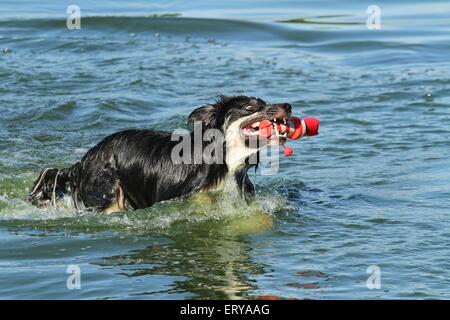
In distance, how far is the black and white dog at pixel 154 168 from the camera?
8.87 meters

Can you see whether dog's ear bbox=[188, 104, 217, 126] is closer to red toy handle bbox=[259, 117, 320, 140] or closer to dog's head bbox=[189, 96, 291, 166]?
dog's head bbox=[189, 96, 291, 166]

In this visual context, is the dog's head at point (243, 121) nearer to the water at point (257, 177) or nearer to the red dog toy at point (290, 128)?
the red dog toy at point (290, 128)

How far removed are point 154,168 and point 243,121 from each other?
104 cm

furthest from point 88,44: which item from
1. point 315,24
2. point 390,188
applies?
point 390,188

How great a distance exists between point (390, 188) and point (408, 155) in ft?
4.25

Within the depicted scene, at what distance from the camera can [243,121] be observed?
8.81m

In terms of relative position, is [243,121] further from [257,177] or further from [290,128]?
[257,177]

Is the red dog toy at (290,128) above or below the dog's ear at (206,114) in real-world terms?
below

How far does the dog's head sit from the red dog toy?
0.04m

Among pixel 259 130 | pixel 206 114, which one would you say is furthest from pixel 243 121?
pixel 206 114

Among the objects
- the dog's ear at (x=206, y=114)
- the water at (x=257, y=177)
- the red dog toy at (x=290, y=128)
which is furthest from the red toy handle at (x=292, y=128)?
the water at (x=257, y=177)

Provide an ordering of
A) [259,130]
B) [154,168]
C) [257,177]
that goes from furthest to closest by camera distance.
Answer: [257,177] → [154,168] → [259,130]

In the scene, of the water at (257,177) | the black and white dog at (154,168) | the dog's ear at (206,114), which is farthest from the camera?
the dog's ear at (206,114)

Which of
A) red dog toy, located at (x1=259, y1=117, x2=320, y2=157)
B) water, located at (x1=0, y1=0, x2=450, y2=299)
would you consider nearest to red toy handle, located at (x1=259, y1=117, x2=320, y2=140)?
red dog toy, located at (x1=259, y1=117, x2=320, y2=157)
